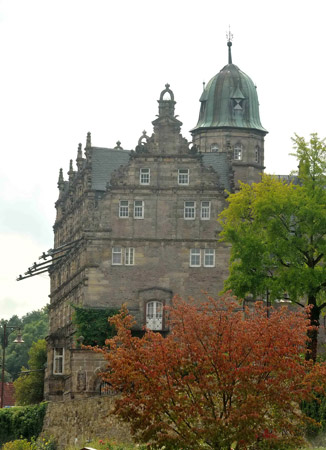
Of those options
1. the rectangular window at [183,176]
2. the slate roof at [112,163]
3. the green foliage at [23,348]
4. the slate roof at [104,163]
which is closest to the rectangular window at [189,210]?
the rectangular window at [183,176]

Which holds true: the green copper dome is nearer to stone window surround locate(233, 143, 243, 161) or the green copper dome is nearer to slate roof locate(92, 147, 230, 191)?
stone window surround locate(233, 143, 243, 161)

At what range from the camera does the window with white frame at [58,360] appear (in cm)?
8975

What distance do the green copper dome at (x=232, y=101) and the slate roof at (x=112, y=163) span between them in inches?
642

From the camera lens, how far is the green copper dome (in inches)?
4188

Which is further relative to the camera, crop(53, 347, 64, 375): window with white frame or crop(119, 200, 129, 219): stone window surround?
crop(53, 347, 64, 375): window with white frame

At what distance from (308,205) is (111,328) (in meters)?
22.8

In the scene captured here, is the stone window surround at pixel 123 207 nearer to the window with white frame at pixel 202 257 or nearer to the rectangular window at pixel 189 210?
the rectangular window at pixel 189 210

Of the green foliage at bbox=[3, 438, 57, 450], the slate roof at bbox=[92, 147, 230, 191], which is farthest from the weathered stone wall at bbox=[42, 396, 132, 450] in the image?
the slate roof at bbox=[92, 147, 230, 191]

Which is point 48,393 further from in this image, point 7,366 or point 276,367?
point 7,366

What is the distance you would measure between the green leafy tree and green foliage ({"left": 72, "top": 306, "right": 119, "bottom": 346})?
1760 centimetres

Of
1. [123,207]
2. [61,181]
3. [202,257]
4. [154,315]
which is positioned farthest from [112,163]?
[61,181]

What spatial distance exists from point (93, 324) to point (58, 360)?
316 inches

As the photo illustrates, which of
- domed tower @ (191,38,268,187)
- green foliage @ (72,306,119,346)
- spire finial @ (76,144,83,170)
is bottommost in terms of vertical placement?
green foliage @ (72,306,119,346)

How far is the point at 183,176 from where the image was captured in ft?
287
